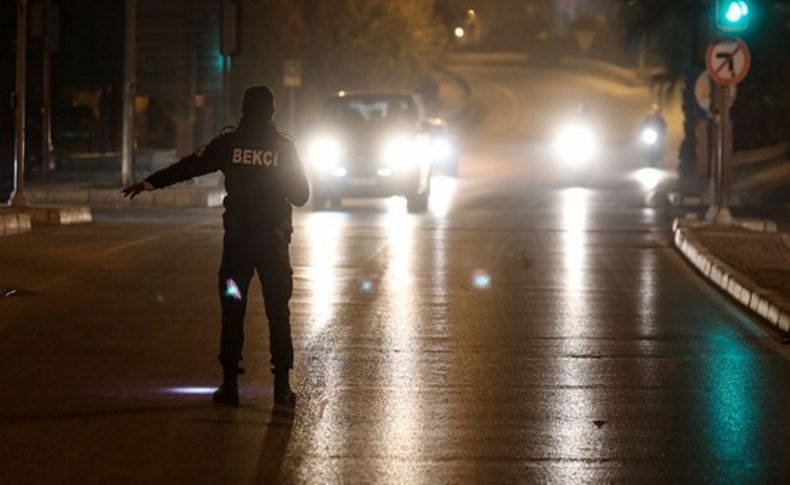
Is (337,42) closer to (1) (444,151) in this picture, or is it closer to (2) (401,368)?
(1) (444,151)

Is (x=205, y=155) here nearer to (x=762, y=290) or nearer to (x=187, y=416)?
(x=187, y=416)

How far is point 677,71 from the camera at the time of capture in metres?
46.4

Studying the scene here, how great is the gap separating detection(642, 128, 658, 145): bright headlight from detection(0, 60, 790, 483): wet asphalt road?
28742 mm

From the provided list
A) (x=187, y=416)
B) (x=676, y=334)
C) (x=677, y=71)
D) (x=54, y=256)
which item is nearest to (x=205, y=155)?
(x=187, y=416)

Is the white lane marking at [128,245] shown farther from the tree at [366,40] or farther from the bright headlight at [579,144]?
the tree at [366,40]

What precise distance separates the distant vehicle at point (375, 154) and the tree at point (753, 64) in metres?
7.33

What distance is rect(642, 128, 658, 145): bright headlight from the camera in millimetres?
52031

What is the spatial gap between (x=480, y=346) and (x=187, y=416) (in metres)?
3.61

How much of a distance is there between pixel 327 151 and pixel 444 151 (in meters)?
15.6

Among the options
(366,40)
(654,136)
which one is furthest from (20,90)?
(366,40)

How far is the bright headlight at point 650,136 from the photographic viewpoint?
52031 millimetres

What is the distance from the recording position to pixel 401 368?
11961 millimetres

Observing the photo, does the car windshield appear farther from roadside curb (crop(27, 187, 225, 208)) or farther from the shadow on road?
the shadow on road

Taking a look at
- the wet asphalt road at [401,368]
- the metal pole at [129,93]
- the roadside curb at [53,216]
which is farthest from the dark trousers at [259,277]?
the metal pole at [129,93]
